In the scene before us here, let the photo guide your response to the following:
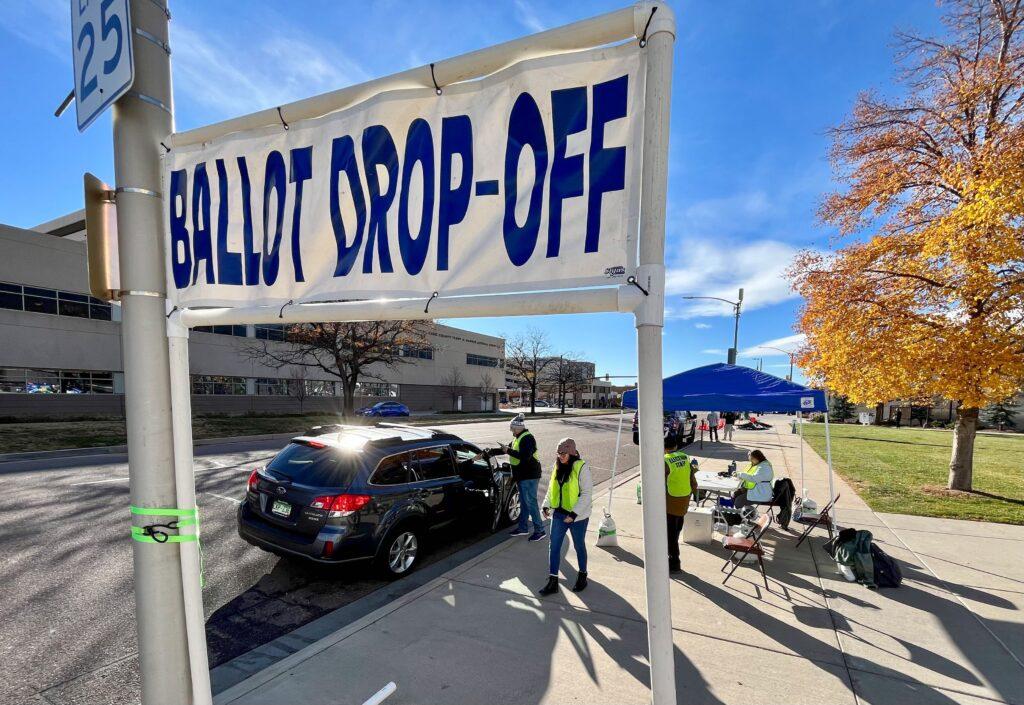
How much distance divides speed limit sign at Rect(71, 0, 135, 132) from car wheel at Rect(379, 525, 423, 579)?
4379 mm

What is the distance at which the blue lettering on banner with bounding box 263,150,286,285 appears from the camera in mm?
2150

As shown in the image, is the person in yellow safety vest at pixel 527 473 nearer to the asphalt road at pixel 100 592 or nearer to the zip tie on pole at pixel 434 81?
the asphalt road at pixel 100 592

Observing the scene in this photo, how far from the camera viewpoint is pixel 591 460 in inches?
599

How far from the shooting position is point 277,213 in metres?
2.16

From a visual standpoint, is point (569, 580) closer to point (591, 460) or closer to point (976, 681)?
point (976, 681)

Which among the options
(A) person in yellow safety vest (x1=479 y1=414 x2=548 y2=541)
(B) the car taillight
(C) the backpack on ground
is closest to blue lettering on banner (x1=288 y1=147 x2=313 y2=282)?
(B) the car taillight

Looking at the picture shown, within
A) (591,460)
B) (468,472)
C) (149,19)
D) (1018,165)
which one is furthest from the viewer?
(591,460)

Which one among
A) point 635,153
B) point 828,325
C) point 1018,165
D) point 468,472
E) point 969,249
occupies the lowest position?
point 468,472

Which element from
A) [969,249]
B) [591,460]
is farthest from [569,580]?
[591,460]

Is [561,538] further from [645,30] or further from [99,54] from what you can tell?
[99,54]

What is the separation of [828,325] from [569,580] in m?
7.63

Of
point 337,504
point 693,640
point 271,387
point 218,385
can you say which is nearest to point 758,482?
point 693,640

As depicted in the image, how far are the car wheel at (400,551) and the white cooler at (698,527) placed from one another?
3.78 metres

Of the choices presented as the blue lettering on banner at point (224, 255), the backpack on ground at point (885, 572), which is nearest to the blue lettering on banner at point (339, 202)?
the blue lettering on banner at point (224, 255)
